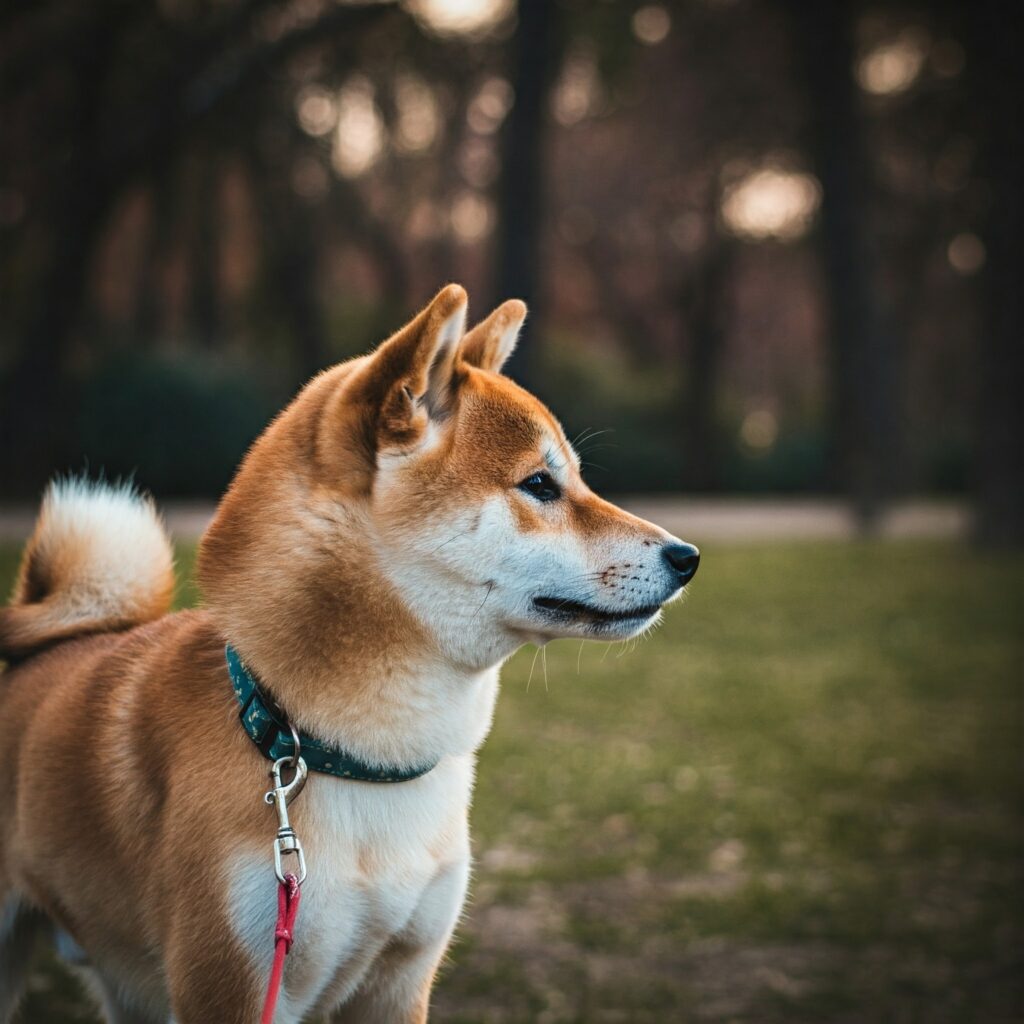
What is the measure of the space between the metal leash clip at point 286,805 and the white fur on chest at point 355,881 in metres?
0.02

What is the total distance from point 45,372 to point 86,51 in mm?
3927

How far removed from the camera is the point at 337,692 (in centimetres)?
223

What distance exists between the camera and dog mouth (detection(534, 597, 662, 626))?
240cm

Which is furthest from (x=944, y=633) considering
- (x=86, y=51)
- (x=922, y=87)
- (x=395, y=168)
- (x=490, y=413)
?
(x=395, y=168)

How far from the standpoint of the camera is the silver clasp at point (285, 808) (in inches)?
82.5

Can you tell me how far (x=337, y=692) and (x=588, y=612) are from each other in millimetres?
565

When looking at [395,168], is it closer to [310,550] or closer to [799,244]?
[799,244]

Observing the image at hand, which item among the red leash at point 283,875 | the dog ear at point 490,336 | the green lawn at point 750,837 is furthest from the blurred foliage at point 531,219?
the red leash at point 283,875

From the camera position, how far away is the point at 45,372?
13625 mm

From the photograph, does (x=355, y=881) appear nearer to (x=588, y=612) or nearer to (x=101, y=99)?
(x=588, y=612)

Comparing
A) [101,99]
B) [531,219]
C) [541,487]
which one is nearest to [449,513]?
[541,487]

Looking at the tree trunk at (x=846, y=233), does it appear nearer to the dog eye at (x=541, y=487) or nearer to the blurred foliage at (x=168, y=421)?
the blurred foliage at (x=168, y=421)

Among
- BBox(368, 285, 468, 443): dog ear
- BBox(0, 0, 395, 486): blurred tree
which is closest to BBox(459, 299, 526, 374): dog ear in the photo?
BBox(368, 285, 468, 443): dog ear

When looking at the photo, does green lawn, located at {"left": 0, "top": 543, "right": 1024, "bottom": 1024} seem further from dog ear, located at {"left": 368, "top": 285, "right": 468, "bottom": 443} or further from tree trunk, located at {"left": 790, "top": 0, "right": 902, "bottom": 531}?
tree trunk, located at {"left": 790, "top": 0, "right": 902, "bottom": 531}
